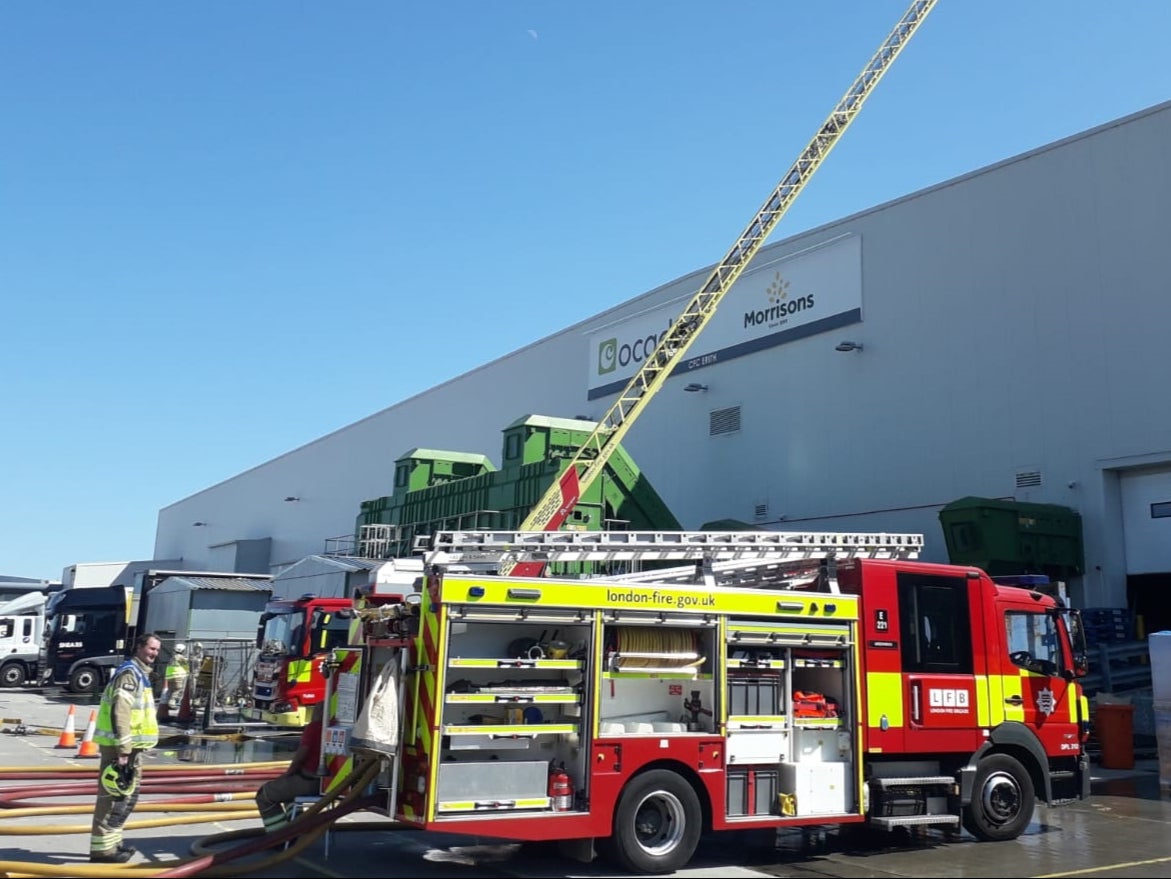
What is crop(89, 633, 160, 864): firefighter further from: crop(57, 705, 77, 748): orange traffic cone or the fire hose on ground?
crop(57, 705, 77, 748): orange traffic cone

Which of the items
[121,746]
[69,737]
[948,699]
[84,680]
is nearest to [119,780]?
[121,746]

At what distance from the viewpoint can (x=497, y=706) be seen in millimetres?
8781

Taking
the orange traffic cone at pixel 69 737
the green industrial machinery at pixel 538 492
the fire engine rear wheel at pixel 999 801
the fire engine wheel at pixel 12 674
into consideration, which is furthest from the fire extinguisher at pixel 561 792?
the fire engine wheel at pixel 12 674

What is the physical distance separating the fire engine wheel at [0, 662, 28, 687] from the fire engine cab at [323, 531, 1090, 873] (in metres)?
28.2

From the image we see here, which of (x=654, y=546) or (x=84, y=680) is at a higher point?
(x=654, y=546)

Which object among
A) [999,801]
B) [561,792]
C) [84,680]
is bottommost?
[999,801]

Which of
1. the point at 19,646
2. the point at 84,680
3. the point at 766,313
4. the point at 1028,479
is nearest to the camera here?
the point at 1028,479

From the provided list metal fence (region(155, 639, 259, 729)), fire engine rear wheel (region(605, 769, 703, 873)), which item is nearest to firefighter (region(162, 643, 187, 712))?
metal fence (region(155, 639, 259, 729))

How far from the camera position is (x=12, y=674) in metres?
33.5

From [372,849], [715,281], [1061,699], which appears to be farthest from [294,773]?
[715,281]

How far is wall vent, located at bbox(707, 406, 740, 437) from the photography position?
108 ft

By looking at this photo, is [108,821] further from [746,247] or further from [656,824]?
[746,247]

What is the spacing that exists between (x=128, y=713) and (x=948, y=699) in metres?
7.59

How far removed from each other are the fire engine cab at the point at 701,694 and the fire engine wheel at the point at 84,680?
72.5 ft
